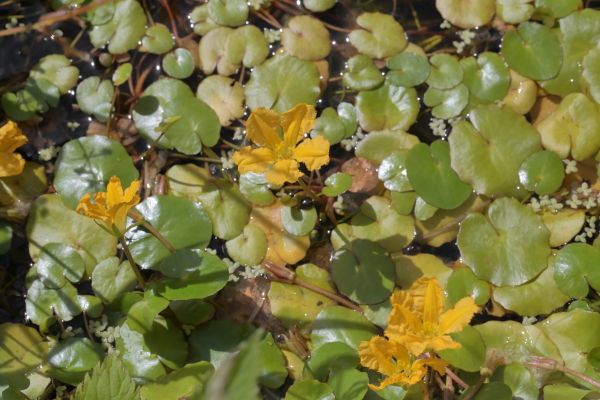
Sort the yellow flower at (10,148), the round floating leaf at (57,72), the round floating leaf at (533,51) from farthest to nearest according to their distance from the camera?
the round floating leaf at (57,72)
the round floating leaf at (533,51)
the yellow flower at (10,148)

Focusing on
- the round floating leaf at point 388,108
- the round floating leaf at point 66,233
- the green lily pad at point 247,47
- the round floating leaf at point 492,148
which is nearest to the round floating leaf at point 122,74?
the green lily pad at point 247,47

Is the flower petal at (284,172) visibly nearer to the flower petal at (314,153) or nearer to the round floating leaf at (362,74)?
the flower petal at (314,153)

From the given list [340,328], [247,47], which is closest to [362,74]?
[247,47]

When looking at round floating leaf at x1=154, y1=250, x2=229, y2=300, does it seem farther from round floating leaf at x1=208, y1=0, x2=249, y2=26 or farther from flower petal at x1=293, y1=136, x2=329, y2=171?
round floating leaf at x1=208, y1=0, x2=249, y2=26

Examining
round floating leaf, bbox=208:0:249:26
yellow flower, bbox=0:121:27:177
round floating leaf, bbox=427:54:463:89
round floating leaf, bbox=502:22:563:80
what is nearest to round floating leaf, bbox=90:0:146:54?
round floating leaf, bbox=208:0:249:26

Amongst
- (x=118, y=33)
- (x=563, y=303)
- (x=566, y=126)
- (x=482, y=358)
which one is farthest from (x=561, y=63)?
(x=118, y=33)
